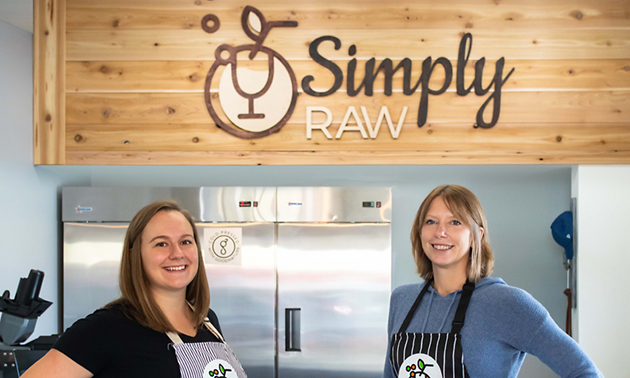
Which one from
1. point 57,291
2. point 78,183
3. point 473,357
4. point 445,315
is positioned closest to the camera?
point 473,357

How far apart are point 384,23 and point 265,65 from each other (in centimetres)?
73

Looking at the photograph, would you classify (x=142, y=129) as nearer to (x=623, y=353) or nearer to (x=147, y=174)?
(x=147, y=174)

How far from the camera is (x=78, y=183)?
3355 mm

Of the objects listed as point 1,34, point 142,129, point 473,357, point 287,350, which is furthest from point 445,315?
point 1,34

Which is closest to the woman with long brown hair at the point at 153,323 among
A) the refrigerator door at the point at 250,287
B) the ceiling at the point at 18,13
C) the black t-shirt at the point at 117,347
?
the black t-shirt at the point at 117,347

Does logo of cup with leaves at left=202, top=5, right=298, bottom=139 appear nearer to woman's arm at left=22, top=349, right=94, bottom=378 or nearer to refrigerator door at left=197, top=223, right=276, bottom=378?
refrigerator door at left=197, top=223, right=276, bottom=378

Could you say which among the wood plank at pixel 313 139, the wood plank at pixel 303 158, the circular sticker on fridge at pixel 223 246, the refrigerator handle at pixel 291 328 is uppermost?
the wood plank at pixel 313 139

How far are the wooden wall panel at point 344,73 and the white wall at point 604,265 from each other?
0.76 ft

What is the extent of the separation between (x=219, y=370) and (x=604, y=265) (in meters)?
2.38

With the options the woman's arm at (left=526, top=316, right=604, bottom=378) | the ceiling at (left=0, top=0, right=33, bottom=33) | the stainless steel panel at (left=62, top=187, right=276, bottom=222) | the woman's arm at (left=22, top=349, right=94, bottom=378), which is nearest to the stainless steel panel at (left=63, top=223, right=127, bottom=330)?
the stainless steel panel at (left=62, top=187, right=276, bottom=222)

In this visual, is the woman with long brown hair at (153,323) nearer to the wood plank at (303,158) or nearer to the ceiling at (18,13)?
the wood plank at (303,158)

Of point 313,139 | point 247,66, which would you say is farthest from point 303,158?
point 247,66

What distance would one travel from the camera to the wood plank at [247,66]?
110 inches

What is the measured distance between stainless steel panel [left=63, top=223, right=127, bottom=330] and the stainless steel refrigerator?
0.54 meters
